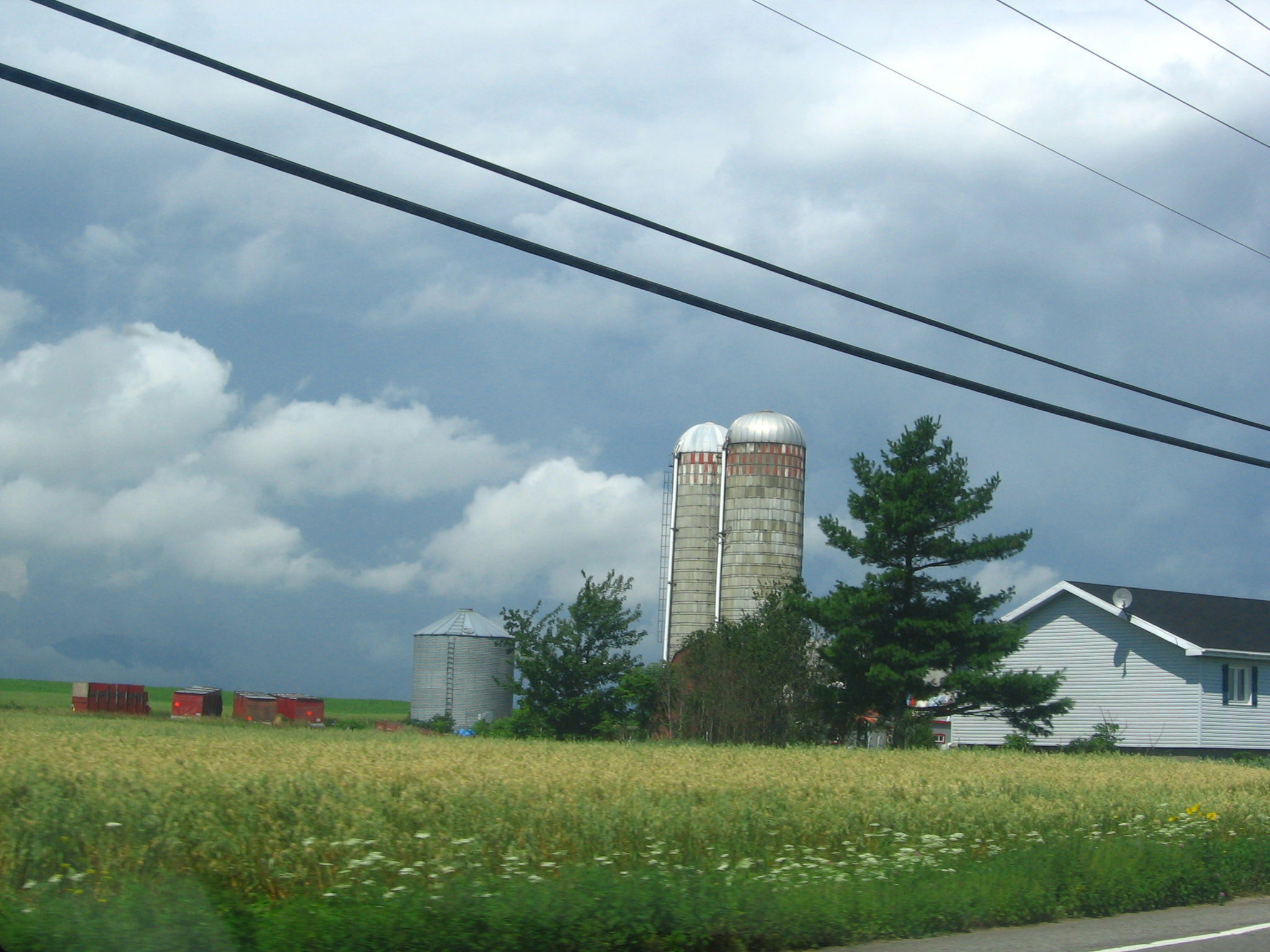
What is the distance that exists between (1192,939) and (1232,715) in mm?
30657

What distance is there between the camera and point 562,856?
10414 millimetres

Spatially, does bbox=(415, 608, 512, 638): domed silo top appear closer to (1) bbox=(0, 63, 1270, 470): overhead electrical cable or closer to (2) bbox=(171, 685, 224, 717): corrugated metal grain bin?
(2) bbox=(171, 685, 224, 717): corrugated metal grain bin

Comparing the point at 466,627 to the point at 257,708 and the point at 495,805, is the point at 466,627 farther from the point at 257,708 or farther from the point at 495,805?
the point at 495,805

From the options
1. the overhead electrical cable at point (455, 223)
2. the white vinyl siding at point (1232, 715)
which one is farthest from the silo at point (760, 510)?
the overhead electrical cable at point (455, 223)

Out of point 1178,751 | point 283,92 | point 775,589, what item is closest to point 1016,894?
point 283,92

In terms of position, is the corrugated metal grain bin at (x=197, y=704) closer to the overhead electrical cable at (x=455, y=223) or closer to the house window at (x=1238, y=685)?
the house window at (x=1238, y=685)

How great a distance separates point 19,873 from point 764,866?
5.95 meters

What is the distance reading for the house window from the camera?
121 feet

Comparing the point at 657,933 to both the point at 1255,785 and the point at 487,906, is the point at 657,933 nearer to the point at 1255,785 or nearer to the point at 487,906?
the point at 487,906

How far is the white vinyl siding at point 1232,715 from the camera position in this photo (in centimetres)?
3622

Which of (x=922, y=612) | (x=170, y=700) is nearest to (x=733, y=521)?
(x=922, y=612)

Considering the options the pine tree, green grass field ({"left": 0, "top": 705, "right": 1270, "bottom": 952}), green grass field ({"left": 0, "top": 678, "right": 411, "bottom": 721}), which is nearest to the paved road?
green grass field ({"left": 0, "top": 705, "right": 1270, "bottom": 952})

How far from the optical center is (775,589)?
45.1m

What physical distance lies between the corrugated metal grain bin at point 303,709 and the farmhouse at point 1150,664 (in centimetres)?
3177
